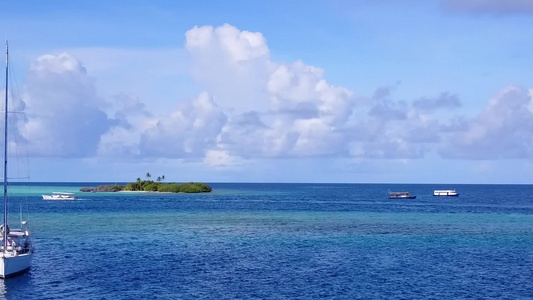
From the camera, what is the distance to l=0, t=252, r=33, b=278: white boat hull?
5394 centimetres

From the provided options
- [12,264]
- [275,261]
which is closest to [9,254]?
[12,264]

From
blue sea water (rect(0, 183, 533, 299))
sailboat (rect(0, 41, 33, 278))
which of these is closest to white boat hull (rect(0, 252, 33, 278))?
sailboat (rect(0, 41, 33, 278))

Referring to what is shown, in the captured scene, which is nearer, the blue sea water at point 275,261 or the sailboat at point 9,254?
the blue sea water at point 275,261

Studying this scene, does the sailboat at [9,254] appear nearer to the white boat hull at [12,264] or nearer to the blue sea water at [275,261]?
the white boat hull at [12,264]

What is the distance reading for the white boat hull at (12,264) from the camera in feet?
177

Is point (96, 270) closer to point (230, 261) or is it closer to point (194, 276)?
point (194, 276)

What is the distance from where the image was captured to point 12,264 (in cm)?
5478

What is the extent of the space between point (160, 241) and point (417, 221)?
59.1 metres

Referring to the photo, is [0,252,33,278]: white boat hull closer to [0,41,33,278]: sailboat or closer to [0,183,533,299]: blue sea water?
[0,41,33,278]: sailboat

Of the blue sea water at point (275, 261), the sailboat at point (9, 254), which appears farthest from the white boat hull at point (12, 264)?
the blue sea water at point (275, 261)

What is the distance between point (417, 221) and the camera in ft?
383

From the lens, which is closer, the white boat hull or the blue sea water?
the blue sea water

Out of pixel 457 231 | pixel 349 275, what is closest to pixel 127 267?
pixel 349 275

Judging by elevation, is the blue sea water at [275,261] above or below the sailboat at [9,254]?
below
